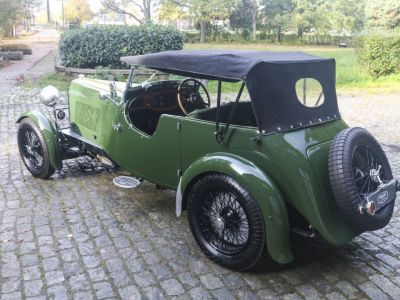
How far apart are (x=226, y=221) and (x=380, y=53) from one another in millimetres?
13114

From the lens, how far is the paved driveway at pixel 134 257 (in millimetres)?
3018

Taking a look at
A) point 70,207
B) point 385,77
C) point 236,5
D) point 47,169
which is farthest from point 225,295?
point 236,5

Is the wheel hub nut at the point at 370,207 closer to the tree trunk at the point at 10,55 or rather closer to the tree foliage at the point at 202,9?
the tree trunk at the point at 10,55

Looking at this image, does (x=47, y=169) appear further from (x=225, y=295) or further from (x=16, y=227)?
(x=225, y=295)

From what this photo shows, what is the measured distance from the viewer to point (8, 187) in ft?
16.1

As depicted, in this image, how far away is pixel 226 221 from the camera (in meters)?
3.28

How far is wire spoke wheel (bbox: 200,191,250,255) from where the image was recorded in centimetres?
320

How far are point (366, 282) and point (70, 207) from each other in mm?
2781

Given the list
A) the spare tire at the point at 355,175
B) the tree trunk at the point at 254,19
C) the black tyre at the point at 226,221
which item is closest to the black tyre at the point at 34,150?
the black tyre at the point at 226,221

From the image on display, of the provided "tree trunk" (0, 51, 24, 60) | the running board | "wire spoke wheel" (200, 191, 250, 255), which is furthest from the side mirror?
"tree trunk" (0, 51, 24, 60)

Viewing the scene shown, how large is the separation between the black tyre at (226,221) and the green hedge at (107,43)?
10620mm

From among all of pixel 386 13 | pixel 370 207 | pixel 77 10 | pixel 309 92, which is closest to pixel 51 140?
pixel 309 92

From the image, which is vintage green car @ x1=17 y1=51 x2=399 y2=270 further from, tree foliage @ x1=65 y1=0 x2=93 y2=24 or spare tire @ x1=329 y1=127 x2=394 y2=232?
tree foliage @ x1=65 y1=0 x2=93 y2=24

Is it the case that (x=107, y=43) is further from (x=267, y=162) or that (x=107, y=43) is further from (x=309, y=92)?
(x=267, y=162)
